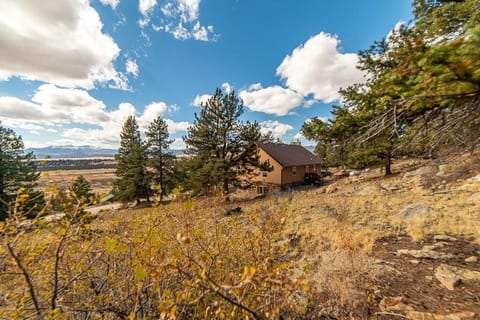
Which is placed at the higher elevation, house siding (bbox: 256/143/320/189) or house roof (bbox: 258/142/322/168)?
house roof (bbox: 258/142/322/168)

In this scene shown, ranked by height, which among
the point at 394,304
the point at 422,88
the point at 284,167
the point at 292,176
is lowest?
the point at 394,304

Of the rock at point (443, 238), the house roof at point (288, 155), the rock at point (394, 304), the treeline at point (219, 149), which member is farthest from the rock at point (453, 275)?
the house roof at point (288, 155)

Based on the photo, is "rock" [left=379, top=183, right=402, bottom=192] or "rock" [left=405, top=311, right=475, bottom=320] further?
"rock" [left=379, top=183, right=402, bottom=192]

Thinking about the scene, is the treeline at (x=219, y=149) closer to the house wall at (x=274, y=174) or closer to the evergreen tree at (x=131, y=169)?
the evergreen tree at (x=131, y=169)

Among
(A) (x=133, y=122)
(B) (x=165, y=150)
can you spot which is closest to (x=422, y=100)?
(B) (x=165, y=150)

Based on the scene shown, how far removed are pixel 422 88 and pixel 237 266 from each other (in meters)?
3.26

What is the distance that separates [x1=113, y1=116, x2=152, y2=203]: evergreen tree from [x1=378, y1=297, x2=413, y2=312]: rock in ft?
63.1

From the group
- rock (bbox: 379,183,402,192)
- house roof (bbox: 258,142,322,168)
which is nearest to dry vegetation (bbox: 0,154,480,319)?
rock (bbox: 379,183,402,192)

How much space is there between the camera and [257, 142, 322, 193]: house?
78.1ft

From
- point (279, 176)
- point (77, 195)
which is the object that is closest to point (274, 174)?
point (279, 176)

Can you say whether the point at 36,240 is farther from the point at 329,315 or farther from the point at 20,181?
the point at 20,181

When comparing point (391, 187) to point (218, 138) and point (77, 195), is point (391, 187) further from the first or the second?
point (77, 195)

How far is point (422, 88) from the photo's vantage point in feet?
7.36

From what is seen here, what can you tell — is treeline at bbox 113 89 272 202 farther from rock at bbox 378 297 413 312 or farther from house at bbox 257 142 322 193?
rock at bbox 378 297 413 312
